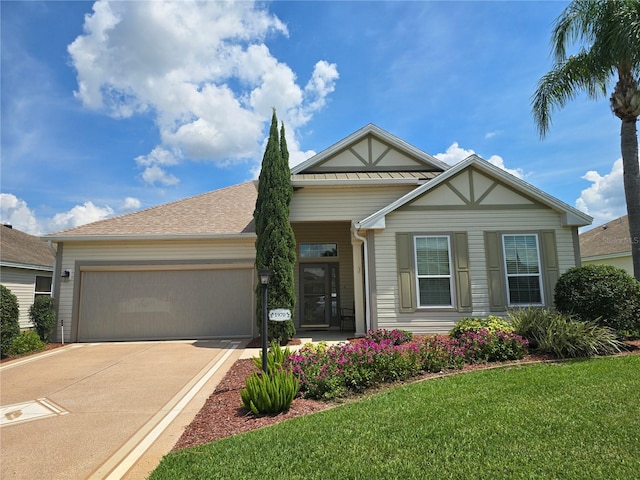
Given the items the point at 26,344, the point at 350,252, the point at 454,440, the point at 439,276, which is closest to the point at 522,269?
the point at 439,276

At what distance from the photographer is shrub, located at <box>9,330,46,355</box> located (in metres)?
10.1

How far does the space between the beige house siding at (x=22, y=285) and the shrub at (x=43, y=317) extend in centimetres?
393

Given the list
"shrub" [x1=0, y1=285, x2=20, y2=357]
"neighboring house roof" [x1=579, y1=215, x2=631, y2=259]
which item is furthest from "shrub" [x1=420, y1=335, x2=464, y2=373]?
"neighboring house roof" [x1=579, y1=215, x2=631, y2=259]

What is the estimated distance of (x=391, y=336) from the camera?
29.9 ft

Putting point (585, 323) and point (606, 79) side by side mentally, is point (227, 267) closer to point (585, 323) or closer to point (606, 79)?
point (585, 323)

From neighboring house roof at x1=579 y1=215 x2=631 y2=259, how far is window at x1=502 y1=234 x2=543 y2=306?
9815 mm

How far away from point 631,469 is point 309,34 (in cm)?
1048

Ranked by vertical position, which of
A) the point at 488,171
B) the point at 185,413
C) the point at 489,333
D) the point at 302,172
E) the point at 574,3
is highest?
the point at 574,3

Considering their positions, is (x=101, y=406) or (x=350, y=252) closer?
(x=101, y=406)

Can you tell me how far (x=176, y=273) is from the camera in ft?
→ 40.0

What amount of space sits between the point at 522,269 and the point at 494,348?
4153 mm

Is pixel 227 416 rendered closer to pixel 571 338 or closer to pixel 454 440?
pixel 454 440

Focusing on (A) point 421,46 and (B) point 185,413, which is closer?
(B) point 185,413

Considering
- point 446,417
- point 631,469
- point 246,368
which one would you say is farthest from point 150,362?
point 631,469
